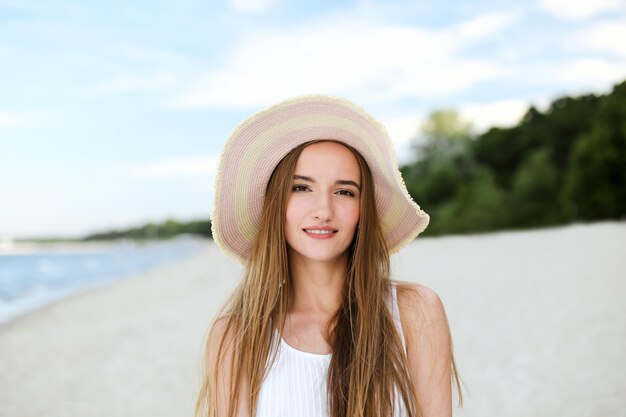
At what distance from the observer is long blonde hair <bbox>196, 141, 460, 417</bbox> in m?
2.17

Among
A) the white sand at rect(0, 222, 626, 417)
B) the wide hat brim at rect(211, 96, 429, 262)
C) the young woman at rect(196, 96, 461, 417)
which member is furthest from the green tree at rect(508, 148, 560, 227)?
the young woman at rect(196, 96, 461, 417)

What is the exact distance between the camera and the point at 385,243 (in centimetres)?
237

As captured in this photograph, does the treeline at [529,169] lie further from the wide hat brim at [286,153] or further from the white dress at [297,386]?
the white dress at [297,386]

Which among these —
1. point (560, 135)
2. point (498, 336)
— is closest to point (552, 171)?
point (560, 135)

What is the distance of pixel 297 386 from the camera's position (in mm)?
2223

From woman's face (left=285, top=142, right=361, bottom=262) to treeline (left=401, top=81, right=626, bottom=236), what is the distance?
32.9 metres

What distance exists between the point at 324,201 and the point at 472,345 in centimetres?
529

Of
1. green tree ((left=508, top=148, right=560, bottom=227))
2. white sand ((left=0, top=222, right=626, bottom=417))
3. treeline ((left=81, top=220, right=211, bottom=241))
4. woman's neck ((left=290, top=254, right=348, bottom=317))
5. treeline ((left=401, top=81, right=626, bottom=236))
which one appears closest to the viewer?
woman's neck ((left=290, top=254, right=348, bottom=317))

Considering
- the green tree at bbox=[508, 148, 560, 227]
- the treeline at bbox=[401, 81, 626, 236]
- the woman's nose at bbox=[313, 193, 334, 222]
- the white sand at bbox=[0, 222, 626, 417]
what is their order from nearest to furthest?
the woman's nose at bbox=[313, 193, 334, 222] → the white sand at bbox=[0, 222, 626, 417] → the treeline at bbox=[401, 81, 626, 236] → the green tree at bbox=[508, 148, 560, 227]

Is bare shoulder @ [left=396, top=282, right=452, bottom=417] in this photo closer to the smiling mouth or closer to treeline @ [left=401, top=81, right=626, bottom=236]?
the smiling mouth

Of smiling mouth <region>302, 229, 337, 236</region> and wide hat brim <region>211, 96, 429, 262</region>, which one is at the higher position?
wide hat brim <region>211, 96, 429, 262</region>

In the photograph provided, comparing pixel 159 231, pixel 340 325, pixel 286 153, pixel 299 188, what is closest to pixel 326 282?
pixel 340 325

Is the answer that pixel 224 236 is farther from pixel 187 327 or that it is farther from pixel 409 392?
pixel 187 327

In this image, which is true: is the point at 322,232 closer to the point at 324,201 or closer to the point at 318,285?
the point at 324,201
